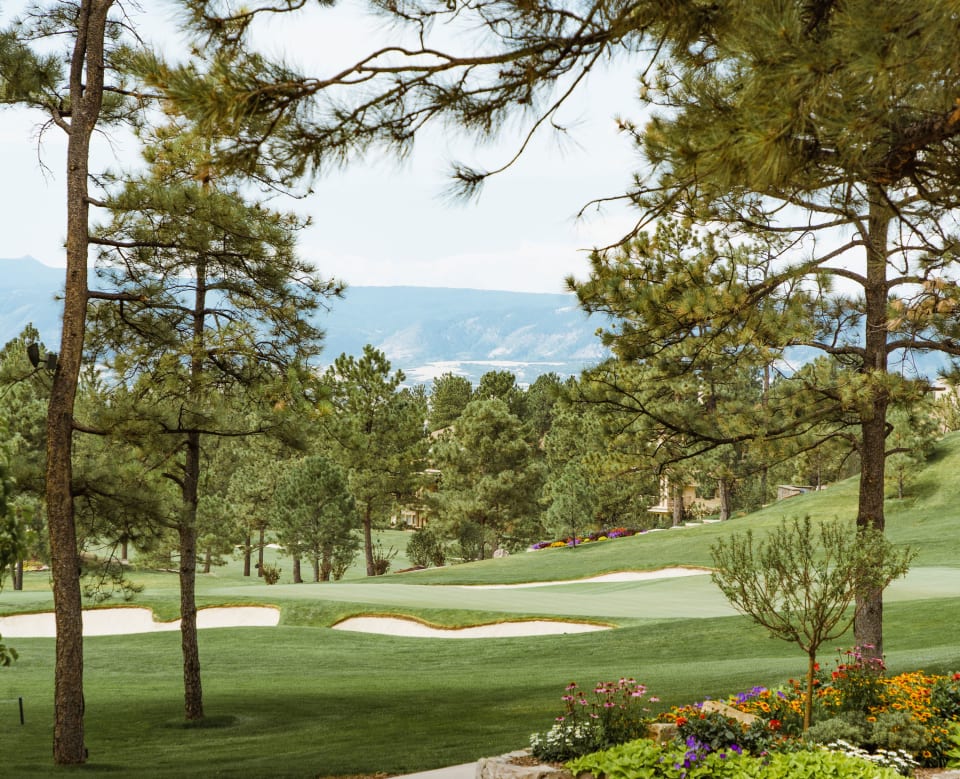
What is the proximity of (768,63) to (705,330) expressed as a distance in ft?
17.6

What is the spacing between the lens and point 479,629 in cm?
1841

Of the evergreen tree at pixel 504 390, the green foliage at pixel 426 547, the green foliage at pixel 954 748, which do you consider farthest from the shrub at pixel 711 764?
the evergreen tree at pixel 504 390

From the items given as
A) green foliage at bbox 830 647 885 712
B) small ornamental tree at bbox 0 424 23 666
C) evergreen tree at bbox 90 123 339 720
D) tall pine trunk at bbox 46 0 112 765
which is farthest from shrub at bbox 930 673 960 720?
tall pine trunk at bbox 46 0 112 765

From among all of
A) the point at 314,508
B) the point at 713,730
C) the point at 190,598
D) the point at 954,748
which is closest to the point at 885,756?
the point at 954,748

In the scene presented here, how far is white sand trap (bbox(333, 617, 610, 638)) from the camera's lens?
1798 centimetres

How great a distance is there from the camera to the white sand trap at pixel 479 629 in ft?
59.0

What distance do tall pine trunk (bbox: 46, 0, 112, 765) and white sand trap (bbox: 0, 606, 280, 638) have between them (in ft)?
41.4

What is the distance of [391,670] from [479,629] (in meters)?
3.68

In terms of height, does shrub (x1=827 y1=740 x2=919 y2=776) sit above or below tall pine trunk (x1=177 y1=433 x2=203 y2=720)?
below

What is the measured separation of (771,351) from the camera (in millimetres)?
9227

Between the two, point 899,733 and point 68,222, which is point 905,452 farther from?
point 68,222

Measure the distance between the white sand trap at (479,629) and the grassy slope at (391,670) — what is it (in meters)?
0.30

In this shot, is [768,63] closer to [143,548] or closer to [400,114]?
[400,114]

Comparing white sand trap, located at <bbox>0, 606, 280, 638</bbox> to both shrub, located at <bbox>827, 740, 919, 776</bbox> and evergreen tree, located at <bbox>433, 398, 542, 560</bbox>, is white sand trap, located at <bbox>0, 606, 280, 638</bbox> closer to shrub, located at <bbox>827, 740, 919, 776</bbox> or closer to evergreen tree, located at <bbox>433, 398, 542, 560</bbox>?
shrub, located at <bbox>827, 740, 919, 776</bbox>
